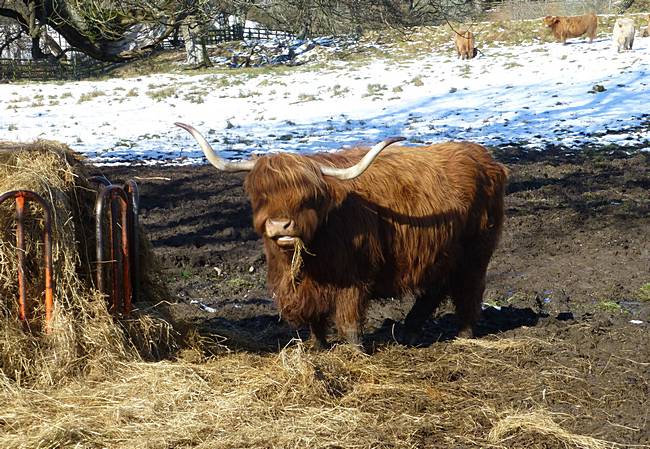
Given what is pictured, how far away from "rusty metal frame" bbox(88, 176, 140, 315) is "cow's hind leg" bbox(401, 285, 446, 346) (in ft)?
6.76

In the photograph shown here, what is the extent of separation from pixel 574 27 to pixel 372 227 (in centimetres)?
2689

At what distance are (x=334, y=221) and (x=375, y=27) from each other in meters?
4.32

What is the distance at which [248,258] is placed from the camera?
7.94 m

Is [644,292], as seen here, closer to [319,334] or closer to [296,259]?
[319,334]

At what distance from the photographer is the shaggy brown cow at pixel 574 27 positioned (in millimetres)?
29344

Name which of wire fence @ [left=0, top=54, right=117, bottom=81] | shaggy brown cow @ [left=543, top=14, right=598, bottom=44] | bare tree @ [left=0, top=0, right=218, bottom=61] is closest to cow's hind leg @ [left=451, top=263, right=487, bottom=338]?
bare tree @ [left=0, top=0, right=218, bottom=61]

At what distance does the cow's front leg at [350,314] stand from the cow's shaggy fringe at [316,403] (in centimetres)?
10

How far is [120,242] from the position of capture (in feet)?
16.4

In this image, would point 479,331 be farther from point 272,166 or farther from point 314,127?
point 314,127

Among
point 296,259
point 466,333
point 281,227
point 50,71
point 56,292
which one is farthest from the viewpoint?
point 50,71

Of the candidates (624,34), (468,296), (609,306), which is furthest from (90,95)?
(609,306)

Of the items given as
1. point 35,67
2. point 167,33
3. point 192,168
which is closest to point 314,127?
point 192,168

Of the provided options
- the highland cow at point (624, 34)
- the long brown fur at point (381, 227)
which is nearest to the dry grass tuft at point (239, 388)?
the long brown fur at point (381, 227)

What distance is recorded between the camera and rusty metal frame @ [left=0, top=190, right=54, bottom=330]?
425 centimetres
